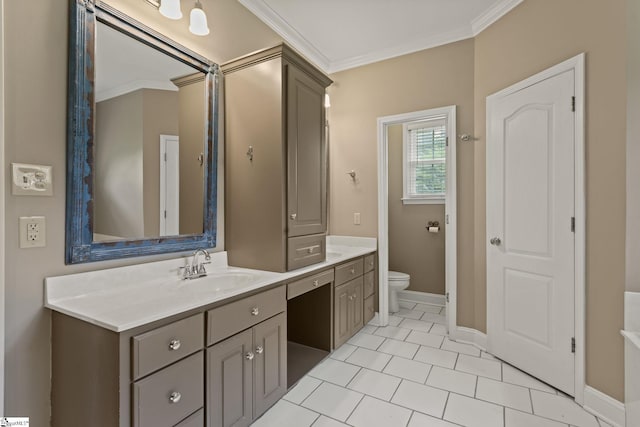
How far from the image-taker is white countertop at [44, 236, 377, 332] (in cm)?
116

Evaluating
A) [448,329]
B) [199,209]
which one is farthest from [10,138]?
[448,329]

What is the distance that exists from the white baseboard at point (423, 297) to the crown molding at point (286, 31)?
116 inches

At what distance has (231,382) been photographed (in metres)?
1.49

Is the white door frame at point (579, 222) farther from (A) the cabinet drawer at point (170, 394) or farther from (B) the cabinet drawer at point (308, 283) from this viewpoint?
(A) the cabinet drawer at point (170, 394)

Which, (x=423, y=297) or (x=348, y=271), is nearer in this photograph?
(x=348, y=271)

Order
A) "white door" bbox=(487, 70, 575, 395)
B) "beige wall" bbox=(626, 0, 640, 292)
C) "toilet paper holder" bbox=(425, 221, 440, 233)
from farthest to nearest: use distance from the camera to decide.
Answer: "toilet paper holder" bbox=(425, 221, 440, 233) < "white door" bbox=(487, 70, 575, 395) < "beige wall" bbox=(626, 0, 640, 292)

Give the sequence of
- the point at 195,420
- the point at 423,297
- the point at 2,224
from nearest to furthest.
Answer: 1. the point at 2,224
2. the point at 195,420
3. the point at 423,297

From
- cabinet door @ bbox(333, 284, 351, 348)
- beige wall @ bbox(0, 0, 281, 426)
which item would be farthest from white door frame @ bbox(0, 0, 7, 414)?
cabinet door @ bbox(333, 284, 351, 348)

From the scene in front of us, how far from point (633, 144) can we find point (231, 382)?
96.9 inches

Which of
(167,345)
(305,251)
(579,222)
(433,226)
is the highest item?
→ (579,222)

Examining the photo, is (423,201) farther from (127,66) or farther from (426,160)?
(127,66)

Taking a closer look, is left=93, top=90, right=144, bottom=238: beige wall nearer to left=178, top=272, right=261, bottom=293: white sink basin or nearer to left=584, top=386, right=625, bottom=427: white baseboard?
left=178, top=272, right=261, bottom=293: white sink basin

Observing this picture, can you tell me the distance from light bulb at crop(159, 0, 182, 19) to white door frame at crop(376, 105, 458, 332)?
6.76 feet

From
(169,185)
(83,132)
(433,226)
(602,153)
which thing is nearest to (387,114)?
(433,226)
